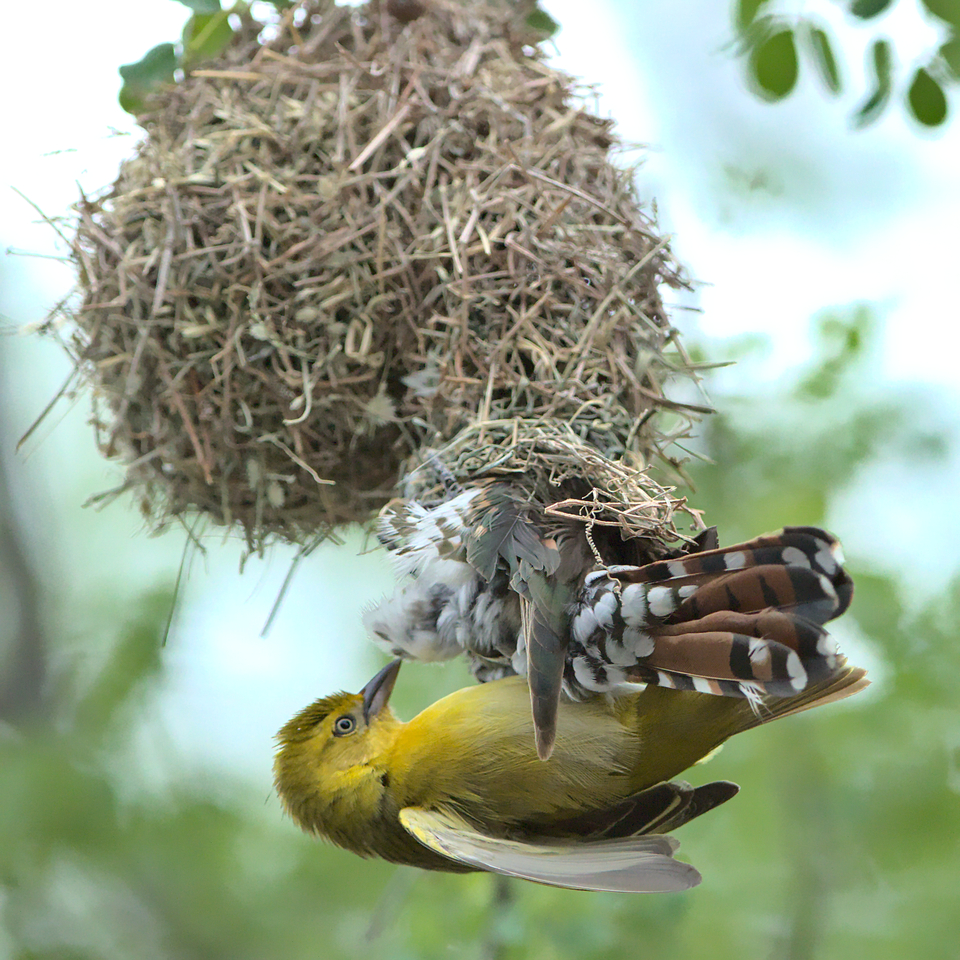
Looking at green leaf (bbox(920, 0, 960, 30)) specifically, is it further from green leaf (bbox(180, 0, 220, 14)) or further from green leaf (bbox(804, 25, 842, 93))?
green leaf (bbox(180, 0, 220, 14))

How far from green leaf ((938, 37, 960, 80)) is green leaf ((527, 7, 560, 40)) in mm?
856

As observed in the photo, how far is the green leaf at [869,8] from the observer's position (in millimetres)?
1744

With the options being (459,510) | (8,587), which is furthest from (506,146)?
(8,587)

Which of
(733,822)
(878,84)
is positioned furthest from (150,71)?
(733,822)

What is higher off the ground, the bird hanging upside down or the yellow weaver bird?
the bird hanging upside down

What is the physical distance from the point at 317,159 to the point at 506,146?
1.28 ft

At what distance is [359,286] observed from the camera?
1802 millimetres

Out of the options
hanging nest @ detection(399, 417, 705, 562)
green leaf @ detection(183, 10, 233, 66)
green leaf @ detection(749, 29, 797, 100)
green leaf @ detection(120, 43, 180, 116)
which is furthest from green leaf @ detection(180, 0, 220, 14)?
green leaf @ detection(749, 29, 797, 100)

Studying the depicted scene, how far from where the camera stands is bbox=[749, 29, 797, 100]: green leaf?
194 cm

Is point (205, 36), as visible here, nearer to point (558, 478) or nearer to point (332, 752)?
point (558, 478)

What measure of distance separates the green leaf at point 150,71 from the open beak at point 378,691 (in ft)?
4.49

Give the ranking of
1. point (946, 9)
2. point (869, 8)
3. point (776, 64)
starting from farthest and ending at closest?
point (776, 64)
point (869, 8)
point (946, 9)

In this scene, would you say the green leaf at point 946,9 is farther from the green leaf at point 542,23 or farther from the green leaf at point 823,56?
the green leaf at point 542,23

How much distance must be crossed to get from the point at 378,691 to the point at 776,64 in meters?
1.55
